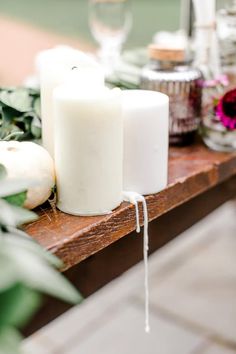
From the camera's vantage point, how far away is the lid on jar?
102 cm

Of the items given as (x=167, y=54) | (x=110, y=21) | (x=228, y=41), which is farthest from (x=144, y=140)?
(x=110, y=21)

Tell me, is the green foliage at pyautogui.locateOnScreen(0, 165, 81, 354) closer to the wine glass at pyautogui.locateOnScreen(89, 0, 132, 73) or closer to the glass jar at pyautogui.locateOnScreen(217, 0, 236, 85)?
the glass jar at pyautogui.locateOnScreen(217, 0, 236, 85)

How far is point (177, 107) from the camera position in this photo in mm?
982

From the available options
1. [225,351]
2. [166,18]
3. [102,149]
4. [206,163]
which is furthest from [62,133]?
[166,18]

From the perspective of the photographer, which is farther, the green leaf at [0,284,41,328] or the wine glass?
the wine glass

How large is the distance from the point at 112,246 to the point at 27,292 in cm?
49

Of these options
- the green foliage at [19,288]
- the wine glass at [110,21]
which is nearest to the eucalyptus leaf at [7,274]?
the green foliage at [19,288]

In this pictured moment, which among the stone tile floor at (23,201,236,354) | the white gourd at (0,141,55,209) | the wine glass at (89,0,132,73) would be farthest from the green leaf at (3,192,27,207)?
the stone tile floor at (23,201,236,354)

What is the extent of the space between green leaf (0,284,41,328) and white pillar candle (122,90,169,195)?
1.27 ft

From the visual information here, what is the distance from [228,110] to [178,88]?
→ 0.32 ft

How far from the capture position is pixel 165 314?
1.87m

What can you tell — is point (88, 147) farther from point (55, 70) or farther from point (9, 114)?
point (9, 114)

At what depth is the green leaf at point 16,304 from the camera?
0.35 metres

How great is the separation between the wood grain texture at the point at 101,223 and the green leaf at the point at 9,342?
25cm
